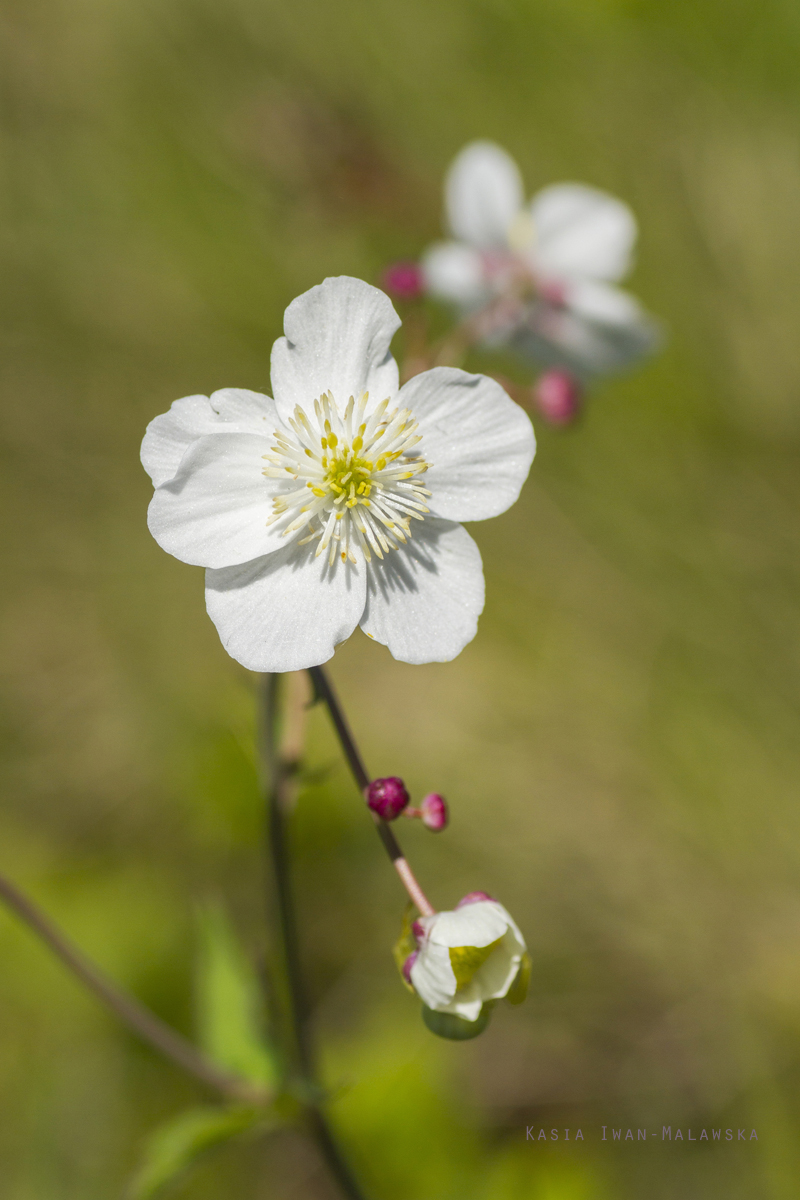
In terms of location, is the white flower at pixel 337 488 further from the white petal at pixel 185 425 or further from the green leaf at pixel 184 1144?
the green leaf at pixel 184 1144

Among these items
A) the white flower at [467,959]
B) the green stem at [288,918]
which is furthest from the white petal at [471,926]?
the green stem at [288,918]

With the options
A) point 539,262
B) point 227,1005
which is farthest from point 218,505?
point 539,262

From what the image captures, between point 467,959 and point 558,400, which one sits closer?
point 467,959

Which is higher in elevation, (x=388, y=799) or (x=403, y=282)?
(x=403, y=282)

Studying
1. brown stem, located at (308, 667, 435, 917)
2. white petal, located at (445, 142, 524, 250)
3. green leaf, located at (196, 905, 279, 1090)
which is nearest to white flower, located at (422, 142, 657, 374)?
white petal, located at (445, 142, 524, 250)

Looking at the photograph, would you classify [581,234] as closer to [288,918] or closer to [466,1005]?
[288,918]

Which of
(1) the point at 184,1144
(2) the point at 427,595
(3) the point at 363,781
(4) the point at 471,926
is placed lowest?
(1) the point at 184,1144

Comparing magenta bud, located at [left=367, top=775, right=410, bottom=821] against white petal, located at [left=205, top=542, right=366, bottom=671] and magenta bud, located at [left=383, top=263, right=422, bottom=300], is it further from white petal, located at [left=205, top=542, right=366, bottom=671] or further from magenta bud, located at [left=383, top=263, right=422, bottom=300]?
magenta bud, located at [left=383, top=263, right=422, bottom=300]

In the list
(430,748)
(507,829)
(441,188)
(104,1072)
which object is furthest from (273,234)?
(104,1072)
